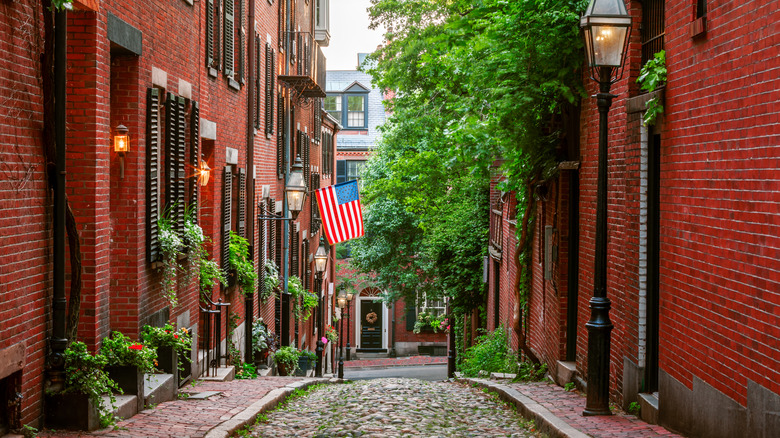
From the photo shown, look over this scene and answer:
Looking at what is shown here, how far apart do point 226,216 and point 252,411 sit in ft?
20.4

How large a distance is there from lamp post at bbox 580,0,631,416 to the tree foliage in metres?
2.64

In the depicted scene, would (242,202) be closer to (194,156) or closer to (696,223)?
(194,156)

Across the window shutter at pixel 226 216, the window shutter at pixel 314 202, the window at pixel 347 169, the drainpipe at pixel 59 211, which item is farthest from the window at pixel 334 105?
the drainpipe at pixel 59 211

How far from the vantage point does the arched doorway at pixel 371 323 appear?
4744cm

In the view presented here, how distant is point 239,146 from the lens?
55.5 feet

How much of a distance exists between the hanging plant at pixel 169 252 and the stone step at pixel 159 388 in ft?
3.66

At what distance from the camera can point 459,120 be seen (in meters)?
18.3

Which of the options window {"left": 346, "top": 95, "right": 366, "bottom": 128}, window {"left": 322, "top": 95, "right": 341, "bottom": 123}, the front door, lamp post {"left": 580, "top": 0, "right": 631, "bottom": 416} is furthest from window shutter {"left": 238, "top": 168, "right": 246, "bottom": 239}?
window {"left": 322, "top": 95, "right": 341, "bottom": 123}

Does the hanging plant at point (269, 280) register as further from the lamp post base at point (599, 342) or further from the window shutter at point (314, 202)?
the lamp post base at point (599, 342)

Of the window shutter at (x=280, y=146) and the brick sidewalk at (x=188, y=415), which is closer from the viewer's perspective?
the brick sidewalk at (x=188, y=415)

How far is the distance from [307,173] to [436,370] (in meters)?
13.5

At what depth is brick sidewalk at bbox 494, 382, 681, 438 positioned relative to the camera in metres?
7.48

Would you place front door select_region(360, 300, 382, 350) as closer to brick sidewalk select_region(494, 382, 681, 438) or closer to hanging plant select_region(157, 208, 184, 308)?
brick sidewalk select_region(494, 382, 681, 438)

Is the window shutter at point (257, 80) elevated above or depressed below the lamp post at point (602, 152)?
above
